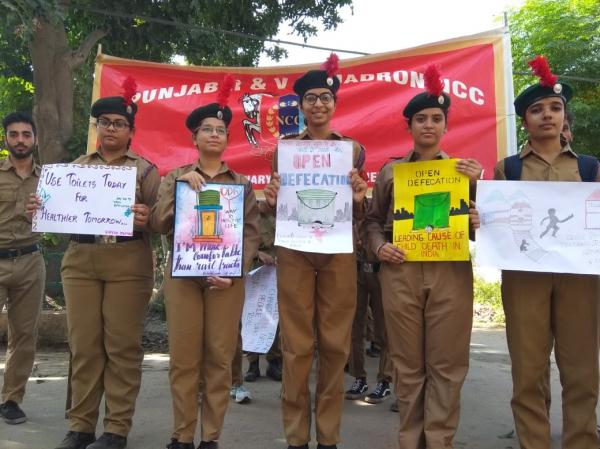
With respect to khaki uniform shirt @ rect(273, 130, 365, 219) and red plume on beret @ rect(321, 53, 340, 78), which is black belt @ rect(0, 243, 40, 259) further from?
red plume on beret @ rect(321, 53, 340, 78)

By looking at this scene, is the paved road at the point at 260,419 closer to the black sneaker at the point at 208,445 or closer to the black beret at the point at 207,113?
the black sneaker at the point at 208,445

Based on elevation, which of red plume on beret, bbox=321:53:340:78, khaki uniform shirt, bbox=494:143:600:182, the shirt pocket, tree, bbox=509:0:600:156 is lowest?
the shirt pocket

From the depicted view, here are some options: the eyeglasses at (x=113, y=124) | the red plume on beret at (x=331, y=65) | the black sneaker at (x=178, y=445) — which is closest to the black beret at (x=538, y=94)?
the red plume on beret at (x=331, y=65)

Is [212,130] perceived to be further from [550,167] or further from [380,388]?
[380,388]

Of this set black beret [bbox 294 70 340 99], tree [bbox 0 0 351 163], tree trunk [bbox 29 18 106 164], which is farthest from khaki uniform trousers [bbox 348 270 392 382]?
tree trunk [bbox 29 18 106 164]

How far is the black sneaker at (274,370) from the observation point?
5.00 m

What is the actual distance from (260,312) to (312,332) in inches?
58.0

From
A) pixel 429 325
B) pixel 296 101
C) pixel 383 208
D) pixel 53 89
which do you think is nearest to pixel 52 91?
pixel 53 89

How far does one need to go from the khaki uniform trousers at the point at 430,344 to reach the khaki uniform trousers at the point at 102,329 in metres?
1.57

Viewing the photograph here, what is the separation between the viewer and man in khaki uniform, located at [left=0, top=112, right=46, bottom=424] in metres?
3.85

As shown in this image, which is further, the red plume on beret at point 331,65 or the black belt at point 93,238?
the black belt at point 93,238

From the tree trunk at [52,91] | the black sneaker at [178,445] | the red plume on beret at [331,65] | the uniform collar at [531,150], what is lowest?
the black sneaker at [178,445]

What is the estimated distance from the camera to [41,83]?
7082mm

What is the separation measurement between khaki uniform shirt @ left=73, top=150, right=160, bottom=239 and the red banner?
1.28 m
